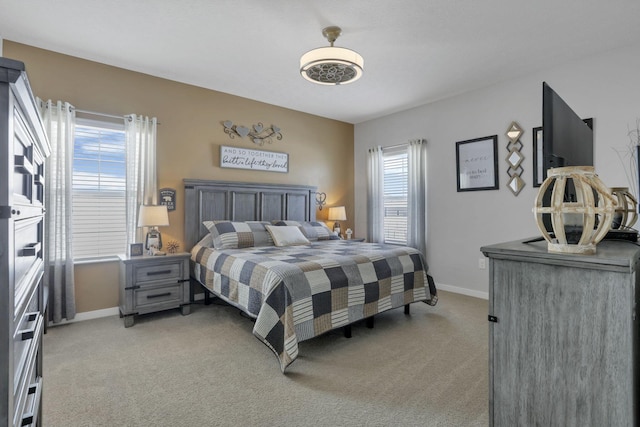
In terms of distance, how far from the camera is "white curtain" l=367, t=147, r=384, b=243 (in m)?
5.26

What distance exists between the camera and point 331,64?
2.71 metres

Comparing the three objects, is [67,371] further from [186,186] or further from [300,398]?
[186,186]

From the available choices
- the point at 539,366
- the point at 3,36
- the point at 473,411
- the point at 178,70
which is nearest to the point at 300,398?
the point at 473,411

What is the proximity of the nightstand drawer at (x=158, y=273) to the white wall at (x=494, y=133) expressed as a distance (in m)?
3.25

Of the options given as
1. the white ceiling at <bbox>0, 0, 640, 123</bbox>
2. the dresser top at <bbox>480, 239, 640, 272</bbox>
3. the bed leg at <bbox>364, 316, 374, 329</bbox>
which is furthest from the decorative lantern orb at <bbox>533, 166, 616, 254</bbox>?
the bed leg at <bbox>364, 316, 374, 329</bbox>

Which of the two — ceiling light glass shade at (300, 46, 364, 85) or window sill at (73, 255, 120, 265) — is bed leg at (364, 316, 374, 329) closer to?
ceiling light glass shade at (300, 46, 364, 85)

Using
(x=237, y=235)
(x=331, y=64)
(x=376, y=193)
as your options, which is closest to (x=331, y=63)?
(x=331, y=64)

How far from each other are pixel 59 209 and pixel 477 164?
180 inches

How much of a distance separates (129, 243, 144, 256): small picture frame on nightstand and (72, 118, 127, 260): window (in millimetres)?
270

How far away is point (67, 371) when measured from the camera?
223 cm

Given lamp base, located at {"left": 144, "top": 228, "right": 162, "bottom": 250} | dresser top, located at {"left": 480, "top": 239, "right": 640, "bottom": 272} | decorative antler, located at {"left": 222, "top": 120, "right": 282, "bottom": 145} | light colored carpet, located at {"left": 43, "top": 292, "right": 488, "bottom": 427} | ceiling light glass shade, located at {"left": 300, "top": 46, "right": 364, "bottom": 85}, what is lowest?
light colored carpet, located at {"left": 43, "top": 292, "right": 488, "bottom": 427}

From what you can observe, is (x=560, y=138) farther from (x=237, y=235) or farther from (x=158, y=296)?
(x=158, y=296)

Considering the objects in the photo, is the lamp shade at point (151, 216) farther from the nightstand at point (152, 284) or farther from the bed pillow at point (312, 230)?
the bed pillow at point (312, 230)

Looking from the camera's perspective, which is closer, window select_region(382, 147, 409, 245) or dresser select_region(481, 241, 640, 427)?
dresser select_region(481, 241, 640, 427)
